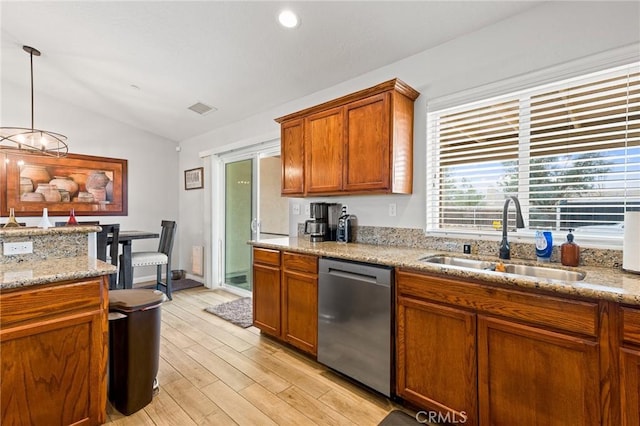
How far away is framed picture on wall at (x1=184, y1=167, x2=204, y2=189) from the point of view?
5117 millimetres

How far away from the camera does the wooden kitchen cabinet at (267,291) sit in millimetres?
2777

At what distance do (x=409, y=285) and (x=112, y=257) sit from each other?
347 cm

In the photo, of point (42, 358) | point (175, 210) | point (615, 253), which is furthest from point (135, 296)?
point (175, 210)

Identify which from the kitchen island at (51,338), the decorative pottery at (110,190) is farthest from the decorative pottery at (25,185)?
the kitchen island at (51,338)

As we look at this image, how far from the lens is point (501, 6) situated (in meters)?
2.01

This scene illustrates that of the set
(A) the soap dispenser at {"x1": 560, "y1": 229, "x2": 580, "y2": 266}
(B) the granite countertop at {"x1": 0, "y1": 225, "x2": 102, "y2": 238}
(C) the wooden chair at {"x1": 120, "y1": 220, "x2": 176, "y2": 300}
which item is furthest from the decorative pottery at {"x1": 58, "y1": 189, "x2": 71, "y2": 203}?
(A) the soap dispenser at {"x1": 560, "y1": 229, "x2": 580, "y2": 266}

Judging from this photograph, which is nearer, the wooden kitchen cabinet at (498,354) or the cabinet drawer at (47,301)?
the wooden kitchen cabinet at (498,354)

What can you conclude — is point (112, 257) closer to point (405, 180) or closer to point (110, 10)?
point (110, 10)

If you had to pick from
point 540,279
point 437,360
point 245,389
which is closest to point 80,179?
point 245,389

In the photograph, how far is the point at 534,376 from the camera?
1.44 m

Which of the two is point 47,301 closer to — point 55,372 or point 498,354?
point 55,372

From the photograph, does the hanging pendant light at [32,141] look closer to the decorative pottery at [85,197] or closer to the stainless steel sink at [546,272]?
the decorative pottery at [85,197]

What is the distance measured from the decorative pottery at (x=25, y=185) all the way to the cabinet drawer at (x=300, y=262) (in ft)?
13.7

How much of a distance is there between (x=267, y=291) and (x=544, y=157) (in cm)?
243
